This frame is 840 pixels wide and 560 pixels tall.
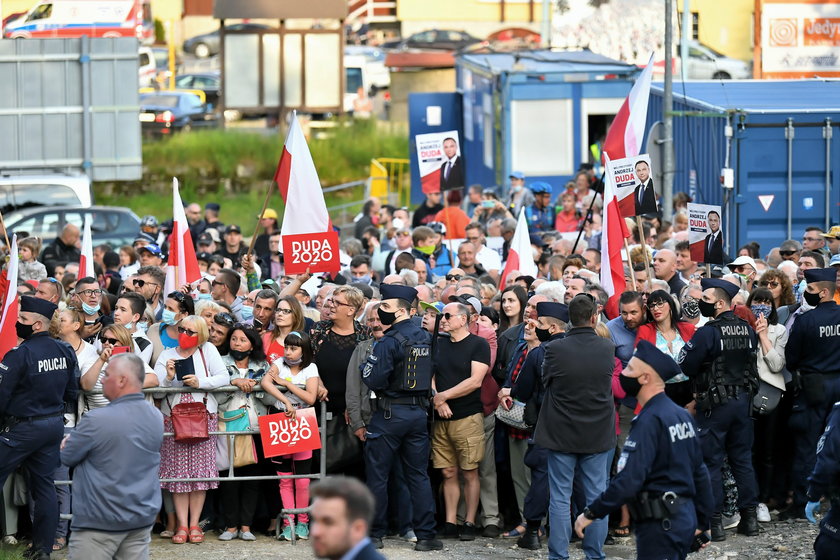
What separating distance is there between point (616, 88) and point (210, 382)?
1425 cm

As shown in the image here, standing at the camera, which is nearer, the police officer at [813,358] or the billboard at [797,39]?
the police officer at [813,358]

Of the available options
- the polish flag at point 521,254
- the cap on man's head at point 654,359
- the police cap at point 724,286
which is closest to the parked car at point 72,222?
the polish flag at point 521,254

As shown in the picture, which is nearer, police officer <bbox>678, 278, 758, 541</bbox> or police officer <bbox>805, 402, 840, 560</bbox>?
police officer <bbox>805, 402, 840, 560</bbox>

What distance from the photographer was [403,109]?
1409 inches

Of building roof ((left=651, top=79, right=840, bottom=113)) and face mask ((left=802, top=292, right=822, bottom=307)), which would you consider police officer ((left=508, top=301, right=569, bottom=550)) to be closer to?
face mask ((left=802, top=292, right=822, bottom=307))

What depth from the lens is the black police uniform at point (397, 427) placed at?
10.1 m

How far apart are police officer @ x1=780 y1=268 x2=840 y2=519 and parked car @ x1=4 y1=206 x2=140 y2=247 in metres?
11.6

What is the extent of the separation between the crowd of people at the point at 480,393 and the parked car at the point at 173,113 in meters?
24.9

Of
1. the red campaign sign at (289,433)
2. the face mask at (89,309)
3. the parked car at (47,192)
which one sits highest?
the parked car at (47,192)

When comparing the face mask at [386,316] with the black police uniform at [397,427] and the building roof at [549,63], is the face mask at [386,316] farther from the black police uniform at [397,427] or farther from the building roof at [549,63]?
the building roof at [549,63]

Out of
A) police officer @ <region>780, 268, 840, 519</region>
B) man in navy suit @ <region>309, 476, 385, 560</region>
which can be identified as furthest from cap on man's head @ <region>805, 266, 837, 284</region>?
man in navy suit @ <region>309, 476, 385, 560</region>

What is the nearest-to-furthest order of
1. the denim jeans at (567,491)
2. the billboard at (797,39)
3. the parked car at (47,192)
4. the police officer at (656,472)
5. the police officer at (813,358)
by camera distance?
1. the police officer at (656,472)
2. the denim jeans at (567,491)
3. the police officer at (813,358)
4. the parked car at (47,192)
5. the billboard at (797,39)

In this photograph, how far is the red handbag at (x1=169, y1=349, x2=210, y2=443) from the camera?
33.9 ft

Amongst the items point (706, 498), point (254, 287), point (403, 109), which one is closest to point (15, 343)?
point (254, 287)
